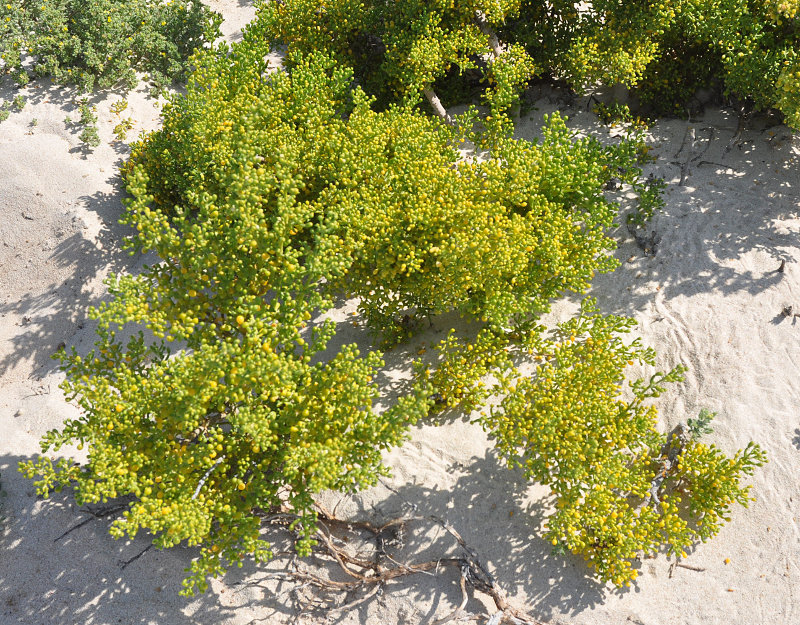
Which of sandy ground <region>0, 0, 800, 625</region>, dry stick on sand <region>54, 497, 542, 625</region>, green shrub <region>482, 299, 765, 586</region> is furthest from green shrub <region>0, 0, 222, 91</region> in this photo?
green shrub <region>482, 299, 765, 586</region>

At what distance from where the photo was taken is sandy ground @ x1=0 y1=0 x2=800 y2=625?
620 cm

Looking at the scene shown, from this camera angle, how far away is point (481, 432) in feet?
23.1

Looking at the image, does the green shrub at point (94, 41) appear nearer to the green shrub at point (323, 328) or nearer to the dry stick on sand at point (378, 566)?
the green shrub at point (323, 328)

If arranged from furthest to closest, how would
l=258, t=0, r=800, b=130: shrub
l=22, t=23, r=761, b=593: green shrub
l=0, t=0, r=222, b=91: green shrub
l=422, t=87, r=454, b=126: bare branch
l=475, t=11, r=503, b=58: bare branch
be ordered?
1. l=0, t=0, r=222, b=91: green shrub
2. l=422, t=87, r=454, b=126: bare branch
3. l=475, t=11, r=503, b=58: bare branch
4. l=258, t=0, r=800, b=130: shrub
5. l=22, t=23, r=761, b=593: green shrub

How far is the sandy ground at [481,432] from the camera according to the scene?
6.20 metres

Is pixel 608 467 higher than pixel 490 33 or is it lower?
lower

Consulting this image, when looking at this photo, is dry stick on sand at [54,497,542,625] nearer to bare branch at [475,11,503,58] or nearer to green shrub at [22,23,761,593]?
green shrub at [22,23,761,593]

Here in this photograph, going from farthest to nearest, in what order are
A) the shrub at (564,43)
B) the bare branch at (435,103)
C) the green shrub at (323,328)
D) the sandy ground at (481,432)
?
the bare branch at (435,103)
the shrub at (564,43)
the sandy ground at (481,432)
the green shrub at (323,328)

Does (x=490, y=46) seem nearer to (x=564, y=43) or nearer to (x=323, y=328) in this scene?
(x=564, y=43)

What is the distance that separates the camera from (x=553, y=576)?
627 centimetres

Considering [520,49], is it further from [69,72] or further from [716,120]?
[69,72]

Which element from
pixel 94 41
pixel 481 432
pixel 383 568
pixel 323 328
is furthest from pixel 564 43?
pixel 383 568

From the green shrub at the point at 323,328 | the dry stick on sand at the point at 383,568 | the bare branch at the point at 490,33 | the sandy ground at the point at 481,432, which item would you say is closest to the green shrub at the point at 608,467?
the green shrub at the point at 323,328

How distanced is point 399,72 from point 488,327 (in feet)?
13.8
